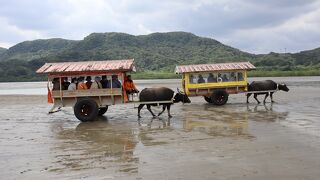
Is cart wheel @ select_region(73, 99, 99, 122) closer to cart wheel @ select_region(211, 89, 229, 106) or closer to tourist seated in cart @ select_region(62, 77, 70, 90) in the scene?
tourist seated in cart @ select_region(62, 77, 70, 90)

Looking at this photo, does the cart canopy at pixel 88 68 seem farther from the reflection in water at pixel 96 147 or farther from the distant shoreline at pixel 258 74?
the distant shoreline at pixel 258 74

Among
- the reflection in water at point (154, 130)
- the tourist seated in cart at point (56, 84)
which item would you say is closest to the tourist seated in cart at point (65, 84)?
the tourist seated in cart at point (56, 84)

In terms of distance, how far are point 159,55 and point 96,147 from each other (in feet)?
391

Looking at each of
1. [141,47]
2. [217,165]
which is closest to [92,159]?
[217,165]

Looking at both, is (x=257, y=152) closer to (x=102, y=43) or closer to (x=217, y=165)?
(x=217, y=165)

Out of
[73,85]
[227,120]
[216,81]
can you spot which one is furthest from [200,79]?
[73,85]

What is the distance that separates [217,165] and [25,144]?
5980mm

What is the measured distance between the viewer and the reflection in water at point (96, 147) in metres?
8.39

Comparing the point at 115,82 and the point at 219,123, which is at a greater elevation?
the point at 115,82

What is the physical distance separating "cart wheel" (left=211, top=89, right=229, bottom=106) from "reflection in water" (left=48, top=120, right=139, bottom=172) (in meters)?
7.92

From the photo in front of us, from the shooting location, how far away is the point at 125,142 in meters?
11.0

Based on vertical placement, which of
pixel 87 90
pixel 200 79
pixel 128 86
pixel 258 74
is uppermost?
pixel 258 74

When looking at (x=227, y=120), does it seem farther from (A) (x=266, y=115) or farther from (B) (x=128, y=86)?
(B) (x=128, y=86)

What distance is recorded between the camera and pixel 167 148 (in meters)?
9.84
